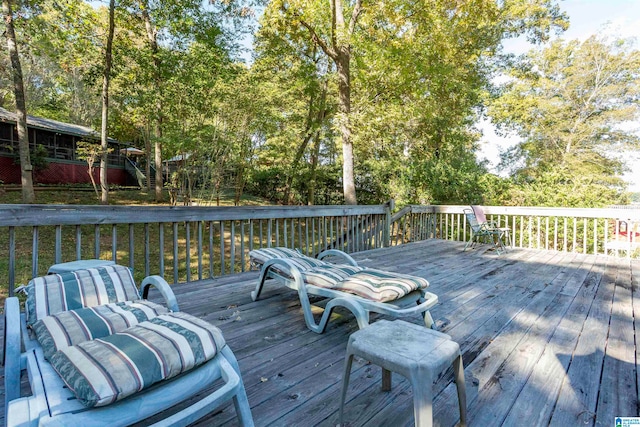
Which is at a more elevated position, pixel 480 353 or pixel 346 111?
pixel 346 111

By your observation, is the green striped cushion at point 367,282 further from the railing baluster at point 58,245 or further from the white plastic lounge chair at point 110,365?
the railing baluster at point 58,245

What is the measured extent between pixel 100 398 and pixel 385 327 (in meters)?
1.08

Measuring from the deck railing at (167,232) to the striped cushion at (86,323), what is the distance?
1303 millimetres

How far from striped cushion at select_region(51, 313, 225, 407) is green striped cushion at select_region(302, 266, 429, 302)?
1.12m

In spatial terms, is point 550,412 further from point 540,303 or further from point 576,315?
point 540,303

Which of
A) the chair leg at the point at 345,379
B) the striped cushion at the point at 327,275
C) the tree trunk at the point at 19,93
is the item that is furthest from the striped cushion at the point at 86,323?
the tree trunk at the point at 19,93

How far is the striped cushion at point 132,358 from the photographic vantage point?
1077 mm

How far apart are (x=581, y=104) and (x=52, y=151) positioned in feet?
84.5

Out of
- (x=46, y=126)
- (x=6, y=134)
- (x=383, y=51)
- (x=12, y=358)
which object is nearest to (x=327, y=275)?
(x=12, y=358)

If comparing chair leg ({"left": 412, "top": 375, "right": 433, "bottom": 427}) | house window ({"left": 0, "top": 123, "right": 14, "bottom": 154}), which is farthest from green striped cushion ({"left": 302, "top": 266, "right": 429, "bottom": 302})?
house window ({"left": 0, "top": 123, "right": 14, "bottom": 154})

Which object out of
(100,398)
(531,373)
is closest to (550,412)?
(531,373)

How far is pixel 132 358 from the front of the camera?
3.90 ft

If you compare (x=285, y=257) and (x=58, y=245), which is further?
(x=285, y=257)

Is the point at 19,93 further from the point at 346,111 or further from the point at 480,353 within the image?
the point at 480,353
